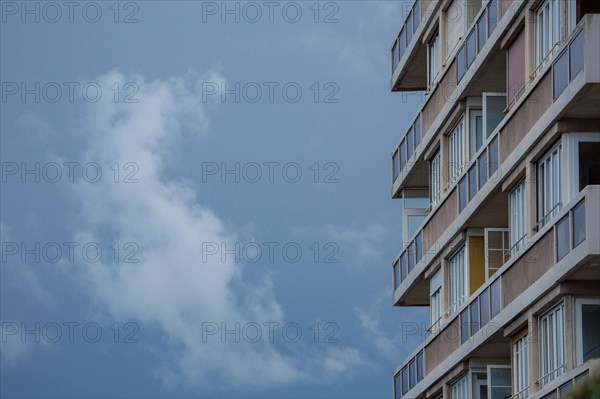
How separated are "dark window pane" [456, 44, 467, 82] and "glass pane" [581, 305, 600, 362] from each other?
10.3 meters

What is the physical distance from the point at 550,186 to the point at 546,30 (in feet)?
11.2

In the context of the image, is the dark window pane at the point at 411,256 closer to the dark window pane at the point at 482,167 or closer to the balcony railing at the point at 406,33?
the balcony railing at the point at 406,33

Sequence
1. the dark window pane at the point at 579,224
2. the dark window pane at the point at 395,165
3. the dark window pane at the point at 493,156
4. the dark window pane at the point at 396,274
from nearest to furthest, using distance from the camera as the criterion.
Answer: the dark window pane at the point at 579,224
the dark window pane at the point at 493,156
the dark window pane at the point at 396,274
the dark window pane at the point at 395,165

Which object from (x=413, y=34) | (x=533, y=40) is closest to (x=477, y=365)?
(x=533, y=40)

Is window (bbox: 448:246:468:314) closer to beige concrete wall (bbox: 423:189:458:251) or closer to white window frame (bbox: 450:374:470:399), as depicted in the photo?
beige concrete wall (bbox: 423:189:458:251)

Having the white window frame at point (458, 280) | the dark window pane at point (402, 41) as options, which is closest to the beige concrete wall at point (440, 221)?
the white window frame at point (458, 280)

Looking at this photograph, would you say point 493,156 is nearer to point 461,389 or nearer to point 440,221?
point 440,221

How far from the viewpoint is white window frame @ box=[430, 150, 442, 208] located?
148 feet

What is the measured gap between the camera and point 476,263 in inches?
1623

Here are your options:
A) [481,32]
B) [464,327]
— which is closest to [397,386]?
[464,327]

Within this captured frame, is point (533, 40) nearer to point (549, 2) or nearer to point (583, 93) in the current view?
point (549, 2)

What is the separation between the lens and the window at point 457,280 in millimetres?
41969

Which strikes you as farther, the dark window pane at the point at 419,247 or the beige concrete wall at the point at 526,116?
the dark window pane at the point at 419,247

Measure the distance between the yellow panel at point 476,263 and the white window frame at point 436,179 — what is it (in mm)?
4093
